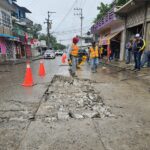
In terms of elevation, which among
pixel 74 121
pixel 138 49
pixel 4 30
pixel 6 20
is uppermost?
pixel 6 20

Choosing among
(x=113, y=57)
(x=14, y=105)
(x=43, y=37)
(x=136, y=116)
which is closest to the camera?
(x=136, y=116)

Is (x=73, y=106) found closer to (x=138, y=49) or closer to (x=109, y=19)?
(x=138, y=49)

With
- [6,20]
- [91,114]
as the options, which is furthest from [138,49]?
[6,20]

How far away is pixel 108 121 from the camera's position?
370 cm

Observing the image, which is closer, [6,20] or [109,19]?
[109,19]

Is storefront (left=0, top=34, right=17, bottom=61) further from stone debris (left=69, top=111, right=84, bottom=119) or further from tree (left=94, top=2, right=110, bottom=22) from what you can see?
stone debris (left=69, top=111, right=84, bottom=119)

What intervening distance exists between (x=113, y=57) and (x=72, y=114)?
17.5 meters

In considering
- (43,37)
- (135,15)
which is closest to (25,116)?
(135,15)

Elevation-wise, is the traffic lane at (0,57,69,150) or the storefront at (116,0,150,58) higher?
the storefront at (116,0,150,58)

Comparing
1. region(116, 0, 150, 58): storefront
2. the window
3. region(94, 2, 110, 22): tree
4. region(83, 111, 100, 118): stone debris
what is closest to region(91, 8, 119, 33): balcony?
region(116, 0, 150, 58): storefront

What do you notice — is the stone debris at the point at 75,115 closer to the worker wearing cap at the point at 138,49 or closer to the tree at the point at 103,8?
the worker wearing cap at the point at 138,49

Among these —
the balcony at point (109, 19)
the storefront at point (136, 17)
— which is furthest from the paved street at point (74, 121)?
the balcony at point (109, 19)

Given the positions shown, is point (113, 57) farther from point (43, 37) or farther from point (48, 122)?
point (43, 37)

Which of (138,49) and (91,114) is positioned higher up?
(138,49)
